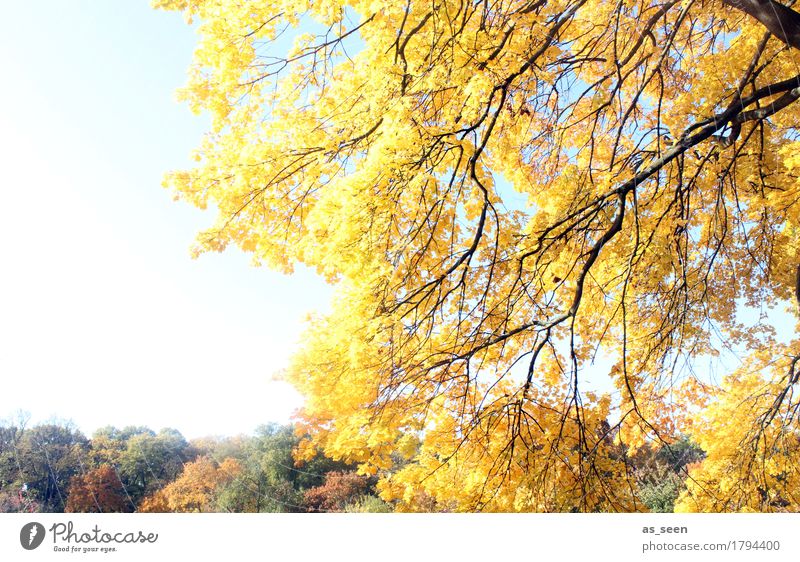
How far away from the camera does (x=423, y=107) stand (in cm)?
254

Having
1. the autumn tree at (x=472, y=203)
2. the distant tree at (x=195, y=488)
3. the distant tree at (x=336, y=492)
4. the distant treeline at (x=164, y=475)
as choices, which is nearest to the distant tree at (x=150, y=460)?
the distant treeline at (x=164, y=475)

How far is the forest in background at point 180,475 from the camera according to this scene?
10.1 m

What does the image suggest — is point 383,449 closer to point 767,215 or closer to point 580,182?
point 580,182

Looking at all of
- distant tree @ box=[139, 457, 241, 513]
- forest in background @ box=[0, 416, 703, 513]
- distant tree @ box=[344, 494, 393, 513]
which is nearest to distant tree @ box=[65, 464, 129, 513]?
forest in background @ box=[0, 416, 703, 513]

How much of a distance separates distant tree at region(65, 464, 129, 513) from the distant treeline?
2cm

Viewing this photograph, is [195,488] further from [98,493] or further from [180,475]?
[98,493]

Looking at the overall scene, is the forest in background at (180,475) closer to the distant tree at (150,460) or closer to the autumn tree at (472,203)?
the distant tree at (150,460)

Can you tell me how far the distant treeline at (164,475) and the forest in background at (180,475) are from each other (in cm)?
2

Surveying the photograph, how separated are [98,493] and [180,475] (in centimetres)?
202

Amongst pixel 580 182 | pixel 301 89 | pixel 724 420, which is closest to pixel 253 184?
pixel 301 89

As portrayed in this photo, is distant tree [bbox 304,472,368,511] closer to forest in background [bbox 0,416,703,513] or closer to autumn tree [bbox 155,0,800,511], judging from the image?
forest in background [bbox 0,416,703,513]

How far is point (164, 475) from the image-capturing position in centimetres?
1263

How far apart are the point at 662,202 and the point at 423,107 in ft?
8.01

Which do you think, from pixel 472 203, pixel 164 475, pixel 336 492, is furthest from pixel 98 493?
pixel 472 203
